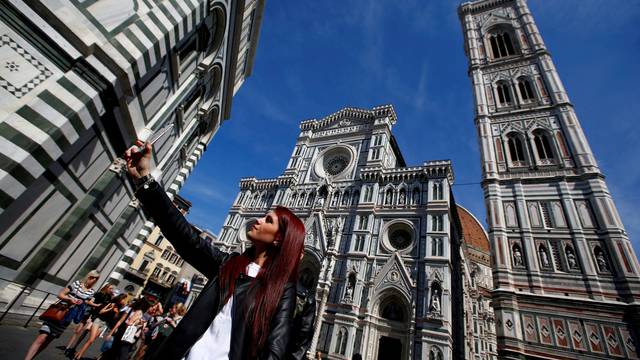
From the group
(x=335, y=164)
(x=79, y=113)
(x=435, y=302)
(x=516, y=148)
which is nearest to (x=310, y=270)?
(x=435, y=302)

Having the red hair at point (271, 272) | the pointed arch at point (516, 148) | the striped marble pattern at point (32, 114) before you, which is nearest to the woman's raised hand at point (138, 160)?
the red hair at point (271, 272)

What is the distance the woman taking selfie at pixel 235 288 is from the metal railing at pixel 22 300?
222 inches

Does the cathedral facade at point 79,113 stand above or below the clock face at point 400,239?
below

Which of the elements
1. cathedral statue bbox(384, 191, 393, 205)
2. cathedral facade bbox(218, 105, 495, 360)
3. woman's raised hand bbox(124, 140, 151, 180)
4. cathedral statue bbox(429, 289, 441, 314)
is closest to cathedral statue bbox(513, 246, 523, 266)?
cathedral facade bbox(218, 105, 495, 360)

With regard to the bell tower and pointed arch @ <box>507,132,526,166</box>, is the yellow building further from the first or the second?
pointed arch @ <box>507,132,526,166</box>

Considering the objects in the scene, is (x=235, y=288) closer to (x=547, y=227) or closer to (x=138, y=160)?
(x=138, y=160)

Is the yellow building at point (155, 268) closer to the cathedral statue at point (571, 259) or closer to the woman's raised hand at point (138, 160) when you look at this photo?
the woman's raised hand at point (138, 160)

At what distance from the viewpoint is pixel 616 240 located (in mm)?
12367

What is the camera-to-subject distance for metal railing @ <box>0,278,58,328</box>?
512cm

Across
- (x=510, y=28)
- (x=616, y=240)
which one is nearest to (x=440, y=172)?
(x=616, y=240)

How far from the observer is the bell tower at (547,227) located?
1118cm

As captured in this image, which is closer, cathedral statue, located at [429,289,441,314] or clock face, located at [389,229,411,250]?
cathedral statue, located at [429,289,441,314]

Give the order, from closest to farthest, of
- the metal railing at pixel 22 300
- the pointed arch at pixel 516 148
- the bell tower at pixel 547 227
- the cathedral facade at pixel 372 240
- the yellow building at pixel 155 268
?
the metal railing at pixel 22 300 < the bell tower at pixel 547 227 < the cathedral facade at pixel 372 240 < the pointed arch at pixel 516 148 < the yellow building at pixel 155 268

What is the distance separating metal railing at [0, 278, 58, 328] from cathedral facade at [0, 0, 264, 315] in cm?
5
